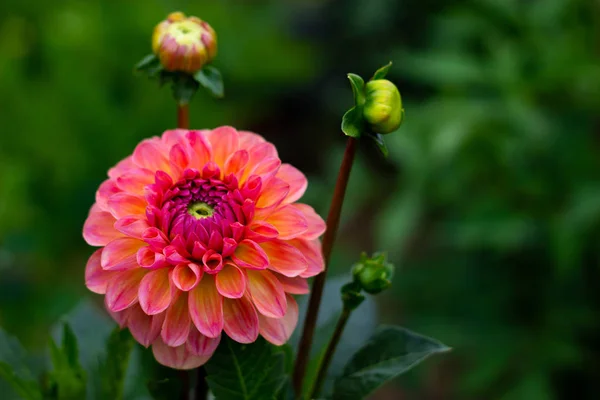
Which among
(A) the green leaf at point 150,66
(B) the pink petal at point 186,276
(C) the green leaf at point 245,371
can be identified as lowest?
(C) the green leaf at point 245,371

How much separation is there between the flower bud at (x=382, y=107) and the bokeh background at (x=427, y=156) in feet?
0.92

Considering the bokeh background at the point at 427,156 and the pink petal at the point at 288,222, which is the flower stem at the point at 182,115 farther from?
the bokeh background at the point at 427,156

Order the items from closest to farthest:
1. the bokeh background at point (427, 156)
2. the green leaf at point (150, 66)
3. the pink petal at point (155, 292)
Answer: the pink petal at point (155, 292), the green leaf at point (150, 66), the bokeh background at point (427, 156)

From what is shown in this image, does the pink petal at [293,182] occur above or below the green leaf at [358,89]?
below

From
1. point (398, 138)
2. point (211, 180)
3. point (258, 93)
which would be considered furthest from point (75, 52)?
→ point (211, 180)

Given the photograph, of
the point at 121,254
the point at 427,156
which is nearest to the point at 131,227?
the point at 121,254

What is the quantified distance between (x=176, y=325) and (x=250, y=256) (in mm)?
53

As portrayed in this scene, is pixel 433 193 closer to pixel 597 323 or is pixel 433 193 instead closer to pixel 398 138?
pixel 398 138

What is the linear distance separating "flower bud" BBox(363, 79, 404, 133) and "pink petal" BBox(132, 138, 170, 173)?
0.40 ft

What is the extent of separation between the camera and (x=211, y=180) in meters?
0.42

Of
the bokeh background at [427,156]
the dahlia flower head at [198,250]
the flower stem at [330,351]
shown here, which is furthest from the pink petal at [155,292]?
the bokeh background at [427,156]

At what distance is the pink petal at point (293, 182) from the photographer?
429mm

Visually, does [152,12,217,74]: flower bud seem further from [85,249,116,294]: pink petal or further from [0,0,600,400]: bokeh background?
[0,0,600,400]: bokeh background

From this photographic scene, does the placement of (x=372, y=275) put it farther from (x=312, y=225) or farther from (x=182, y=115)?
(x=182, y=115)
